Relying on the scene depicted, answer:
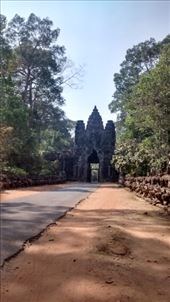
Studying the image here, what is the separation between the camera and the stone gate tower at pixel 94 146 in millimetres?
49125

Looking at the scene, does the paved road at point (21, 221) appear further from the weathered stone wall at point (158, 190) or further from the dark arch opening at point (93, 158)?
the dark arch opening at point (93, 158)

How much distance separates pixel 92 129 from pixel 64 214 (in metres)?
38.5

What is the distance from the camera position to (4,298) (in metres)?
5.07

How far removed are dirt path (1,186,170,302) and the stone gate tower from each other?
1571 inches

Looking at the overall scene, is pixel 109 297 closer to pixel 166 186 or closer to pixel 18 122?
pixel 166 186

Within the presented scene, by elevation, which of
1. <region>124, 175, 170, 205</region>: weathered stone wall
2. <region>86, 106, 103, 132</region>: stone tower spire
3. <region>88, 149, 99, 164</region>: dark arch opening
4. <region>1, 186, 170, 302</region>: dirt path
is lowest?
<region>1, 186, 170, 302</region>: dirt path

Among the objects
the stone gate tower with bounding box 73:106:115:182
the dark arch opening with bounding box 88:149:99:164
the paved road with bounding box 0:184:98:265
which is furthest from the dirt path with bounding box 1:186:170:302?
the dark arch opening with bounding box 88:149:99:164

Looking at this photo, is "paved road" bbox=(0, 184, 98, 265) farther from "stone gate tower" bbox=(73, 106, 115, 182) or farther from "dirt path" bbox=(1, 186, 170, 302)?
"stone gate tower" bbox=(73, 106, 115, 182)

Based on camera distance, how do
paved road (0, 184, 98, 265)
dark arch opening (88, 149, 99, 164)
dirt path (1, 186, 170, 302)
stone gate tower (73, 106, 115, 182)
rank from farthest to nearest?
dark arch opening (88, 149, 99, 164) < stone gate tower (73, 106, 115, 182) < paved road (0, 184, 98, 265) < dirt path (1, 186, 170, 302)

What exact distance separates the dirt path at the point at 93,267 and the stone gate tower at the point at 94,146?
39903 millimetres

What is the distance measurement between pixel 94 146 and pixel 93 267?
44.0m

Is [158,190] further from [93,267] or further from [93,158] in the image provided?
[93,158]

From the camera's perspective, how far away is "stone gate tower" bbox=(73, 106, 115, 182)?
1934 inches

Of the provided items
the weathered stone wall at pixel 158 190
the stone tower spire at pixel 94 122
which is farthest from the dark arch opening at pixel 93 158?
the weathered stone wall at pixel 158 190
